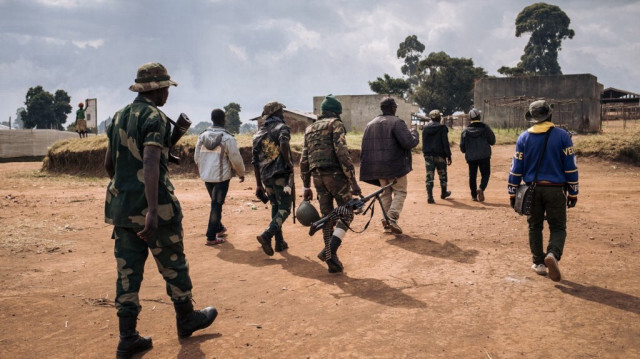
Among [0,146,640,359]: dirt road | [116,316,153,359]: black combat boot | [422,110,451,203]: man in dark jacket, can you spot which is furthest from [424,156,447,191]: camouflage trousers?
[116,316,153,359]: black combat boot

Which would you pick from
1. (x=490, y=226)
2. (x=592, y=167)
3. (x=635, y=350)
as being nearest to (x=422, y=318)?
(x=635, y=350)

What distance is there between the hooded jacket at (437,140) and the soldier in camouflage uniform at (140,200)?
7194 millimetres

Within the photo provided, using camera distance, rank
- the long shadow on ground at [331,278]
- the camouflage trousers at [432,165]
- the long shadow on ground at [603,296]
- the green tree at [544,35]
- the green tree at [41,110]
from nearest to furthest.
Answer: the long shadow on ground at [603,296]
the long shadow on ground at [331,278]
the camouflage trousers at [432,165]
the green tree at [41,110]
the green tree at [544,35]

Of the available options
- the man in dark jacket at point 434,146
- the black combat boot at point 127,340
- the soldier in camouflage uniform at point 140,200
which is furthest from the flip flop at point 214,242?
the man in dark jacket at point 434,146

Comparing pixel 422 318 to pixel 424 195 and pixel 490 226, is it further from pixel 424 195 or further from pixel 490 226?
pixel 424 195

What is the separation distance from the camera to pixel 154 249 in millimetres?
3453

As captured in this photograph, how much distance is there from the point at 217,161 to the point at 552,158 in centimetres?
465

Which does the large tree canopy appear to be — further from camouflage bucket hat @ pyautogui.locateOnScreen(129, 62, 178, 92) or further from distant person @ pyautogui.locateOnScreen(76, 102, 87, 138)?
camouflage bucket hat @ pyautogui.locateOnScreen(129, 62, 178, 92)

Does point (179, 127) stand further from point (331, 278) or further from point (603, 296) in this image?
point (603, 296)

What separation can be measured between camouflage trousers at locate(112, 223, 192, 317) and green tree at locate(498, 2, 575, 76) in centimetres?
7359

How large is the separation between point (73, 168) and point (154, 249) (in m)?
17.9

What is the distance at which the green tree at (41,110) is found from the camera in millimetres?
62375

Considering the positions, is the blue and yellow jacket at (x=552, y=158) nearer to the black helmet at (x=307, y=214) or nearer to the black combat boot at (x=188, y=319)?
the black helmet at (x=307, y=214)

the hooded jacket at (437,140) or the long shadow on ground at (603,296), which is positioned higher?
the hooded jacket at (437,140)
